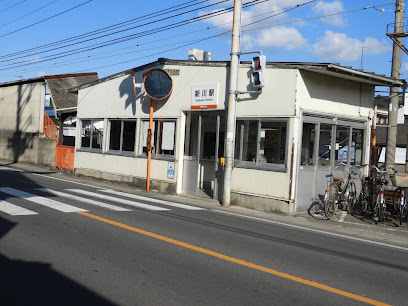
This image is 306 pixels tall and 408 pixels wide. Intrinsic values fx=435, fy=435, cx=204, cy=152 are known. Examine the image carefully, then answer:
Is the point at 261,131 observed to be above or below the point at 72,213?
above

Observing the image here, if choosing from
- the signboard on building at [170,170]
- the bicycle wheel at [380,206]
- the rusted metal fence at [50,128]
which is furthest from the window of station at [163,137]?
the rusted metal fence at [50,128]

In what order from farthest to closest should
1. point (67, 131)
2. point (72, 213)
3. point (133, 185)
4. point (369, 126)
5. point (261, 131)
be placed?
point (67, 131), point (133, 185), point (369, 126), point (261, 131), point (72, 213)

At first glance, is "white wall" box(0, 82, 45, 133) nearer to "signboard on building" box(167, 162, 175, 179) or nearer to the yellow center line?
"signboard on building" box(167, 162, 175, 179)

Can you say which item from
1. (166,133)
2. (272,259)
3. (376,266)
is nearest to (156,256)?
(272,259)

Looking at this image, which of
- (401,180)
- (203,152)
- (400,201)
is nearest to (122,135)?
(203,152)

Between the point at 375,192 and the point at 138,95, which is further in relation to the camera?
the point at 138,95

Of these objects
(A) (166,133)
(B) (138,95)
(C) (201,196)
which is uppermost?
(B) (138,95)

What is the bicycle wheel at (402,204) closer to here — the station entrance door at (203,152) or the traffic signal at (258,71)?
the traffic signal at (258,71)

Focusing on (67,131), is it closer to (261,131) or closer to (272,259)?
(261,131)

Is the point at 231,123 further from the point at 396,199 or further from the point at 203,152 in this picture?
the point at 396,199

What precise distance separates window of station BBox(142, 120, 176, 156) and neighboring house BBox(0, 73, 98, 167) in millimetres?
10329

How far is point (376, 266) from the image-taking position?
257 inches

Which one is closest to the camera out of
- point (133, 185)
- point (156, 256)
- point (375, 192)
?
point (156, 256)

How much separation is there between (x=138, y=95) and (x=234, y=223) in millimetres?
8884
